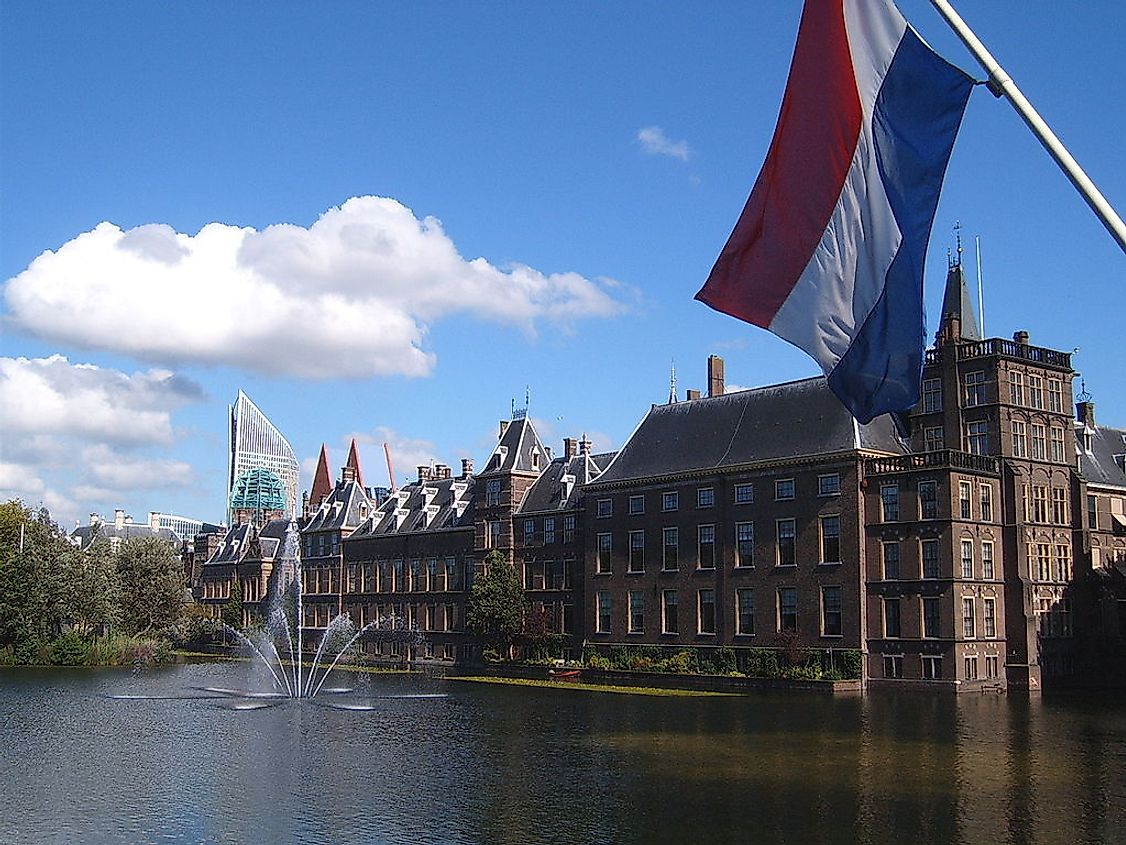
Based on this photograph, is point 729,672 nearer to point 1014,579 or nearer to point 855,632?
point 855,632

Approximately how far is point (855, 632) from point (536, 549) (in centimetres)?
2623

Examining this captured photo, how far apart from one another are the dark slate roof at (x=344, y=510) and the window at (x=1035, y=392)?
5712cm

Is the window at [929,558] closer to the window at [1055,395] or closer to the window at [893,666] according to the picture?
the window at [893,666]

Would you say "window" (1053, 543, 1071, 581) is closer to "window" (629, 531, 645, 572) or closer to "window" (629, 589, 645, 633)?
"window" (629, 531, 645, 572)

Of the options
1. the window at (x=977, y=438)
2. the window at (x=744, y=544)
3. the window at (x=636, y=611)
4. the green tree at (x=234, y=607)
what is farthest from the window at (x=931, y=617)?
the green tree at (x=234, y=607)

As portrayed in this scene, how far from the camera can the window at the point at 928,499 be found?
60.4 metres

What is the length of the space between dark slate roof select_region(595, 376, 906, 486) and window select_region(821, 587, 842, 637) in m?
7.13

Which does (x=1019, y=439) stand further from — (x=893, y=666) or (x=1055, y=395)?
(x=893, y=666)

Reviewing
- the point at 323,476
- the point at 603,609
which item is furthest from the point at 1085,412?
the point at 323,476

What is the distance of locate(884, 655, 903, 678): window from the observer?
60188 mm

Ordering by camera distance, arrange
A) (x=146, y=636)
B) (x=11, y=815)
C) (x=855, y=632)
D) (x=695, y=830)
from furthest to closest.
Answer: (x=146, y=636) → (x=855, y=632) → (x=11, y=815) → (x=695, y=830)

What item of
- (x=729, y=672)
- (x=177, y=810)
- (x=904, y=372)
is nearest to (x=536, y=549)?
(x=729, y=672)

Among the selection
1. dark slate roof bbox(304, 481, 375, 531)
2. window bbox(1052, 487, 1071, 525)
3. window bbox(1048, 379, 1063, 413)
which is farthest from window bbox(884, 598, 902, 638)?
dark slate roof bbox(304, 481, 375, 531)

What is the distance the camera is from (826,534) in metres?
63.7
